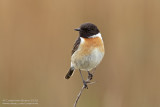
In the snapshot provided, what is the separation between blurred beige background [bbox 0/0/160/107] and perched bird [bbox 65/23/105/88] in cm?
57

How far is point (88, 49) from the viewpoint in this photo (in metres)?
4.34

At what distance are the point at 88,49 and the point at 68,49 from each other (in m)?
1.06

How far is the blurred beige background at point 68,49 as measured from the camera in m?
4.86

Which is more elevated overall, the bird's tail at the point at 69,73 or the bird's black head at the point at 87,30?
the bird's black head at the point at 87,30

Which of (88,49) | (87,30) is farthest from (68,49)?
(88,49)

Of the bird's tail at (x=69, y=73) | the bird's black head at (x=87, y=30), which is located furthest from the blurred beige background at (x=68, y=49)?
the bird's black head at (x=87, y=30)

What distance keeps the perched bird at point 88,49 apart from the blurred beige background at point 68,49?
573 millimetres

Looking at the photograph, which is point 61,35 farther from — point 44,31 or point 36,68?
point 36,68

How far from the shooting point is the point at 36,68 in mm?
5043

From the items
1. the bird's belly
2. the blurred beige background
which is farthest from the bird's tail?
the bird's belly

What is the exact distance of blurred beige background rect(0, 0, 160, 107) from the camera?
4.86m

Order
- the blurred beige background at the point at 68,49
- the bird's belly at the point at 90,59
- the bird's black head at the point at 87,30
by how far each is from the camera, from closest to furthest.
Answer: the bird's belly at the point at 90,59 → the bird's black head at the point at 87,30 → the blurred beige background at the point at 68,49

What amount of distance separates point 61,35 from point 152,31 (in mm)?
1377

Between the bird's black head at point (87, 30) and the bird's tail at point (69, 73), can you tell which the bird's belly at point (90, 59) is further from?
the bird's tail at point (69, 73)
